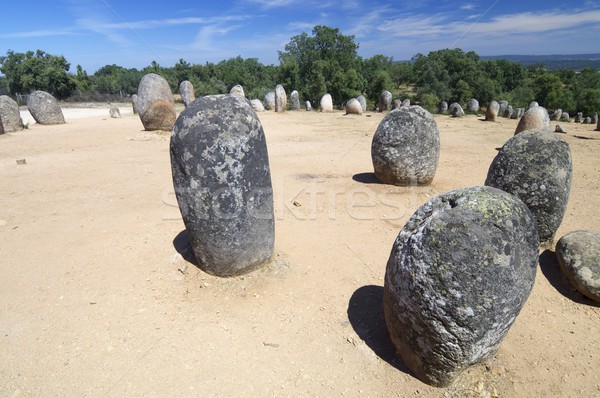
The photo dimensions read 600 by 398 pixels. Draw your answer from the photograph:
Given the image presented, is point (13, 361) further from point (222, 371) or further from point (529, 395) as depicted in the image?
point (529, 395)

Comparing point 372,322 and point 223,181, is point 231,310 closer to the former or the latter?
point 223,181

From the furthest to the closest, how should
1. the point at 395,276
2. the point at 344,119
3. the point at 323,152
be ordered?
the point at 344,119 < the point at 323,152 < the point at 395,276

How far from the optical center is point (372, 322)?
4098mm

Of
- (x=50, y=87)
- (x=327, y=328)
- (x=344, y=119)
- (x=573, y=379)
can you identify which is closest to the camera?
(x=573, y=379)

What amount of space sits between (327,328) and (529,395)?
6.70 ft

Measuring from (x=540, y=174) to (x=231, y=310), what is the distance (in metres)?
4.87

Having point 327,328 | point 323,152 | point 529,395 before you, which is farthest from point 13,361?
point 323,152

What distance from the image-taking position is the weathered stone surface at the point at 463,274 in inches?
108

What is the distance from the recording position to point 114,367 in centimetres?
359

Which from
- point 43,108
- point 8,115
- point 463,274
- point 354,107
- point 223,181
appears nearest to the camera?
point 463,274

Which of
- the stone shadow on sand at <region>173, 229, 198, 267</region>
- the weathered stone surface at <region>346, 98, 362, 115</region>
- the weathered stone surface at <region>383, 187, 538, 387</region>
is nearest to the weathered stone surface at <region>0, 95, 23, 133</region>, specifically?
the stone shadow on sand at <region>173, 229, 198, 267</region>

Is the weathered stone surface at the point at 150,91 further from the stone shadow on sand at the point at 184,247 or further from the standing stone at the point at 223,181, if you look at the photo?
the standing stone at the point at 223,181

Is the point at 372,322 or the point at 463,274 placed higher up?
the point at 463,274

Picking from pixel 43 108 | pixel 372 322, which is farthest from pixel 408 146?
pixel 43 108
